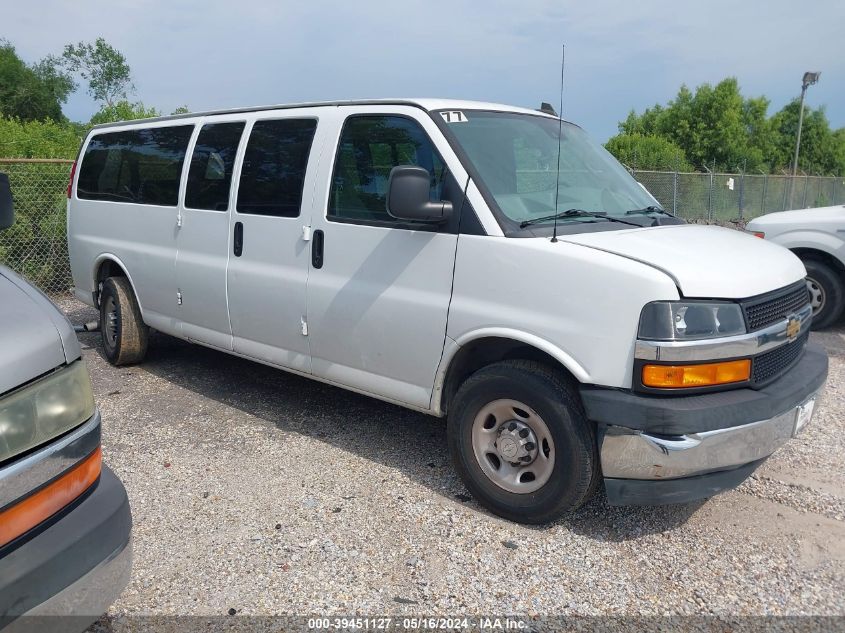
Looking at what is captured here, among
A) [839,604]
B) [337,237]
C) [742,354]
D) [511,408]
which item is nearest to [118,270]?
[337,237]

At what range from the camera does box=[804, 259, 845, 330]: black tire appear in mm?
7598

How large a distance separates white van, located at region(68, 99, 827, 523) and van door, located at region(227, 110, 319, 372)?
1cm

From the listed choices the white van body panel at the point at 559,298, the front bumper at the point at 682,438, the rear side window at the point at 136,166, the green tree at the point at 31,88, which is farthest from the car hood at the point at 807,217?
the green tree at the point at 31,88

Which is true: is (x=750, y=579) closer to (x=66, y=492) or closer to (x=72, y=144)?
(x=66, y=492)

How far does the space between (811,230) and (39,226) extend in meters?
9.75

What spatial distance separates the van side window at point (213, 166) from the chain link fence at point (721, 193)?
12.7 m

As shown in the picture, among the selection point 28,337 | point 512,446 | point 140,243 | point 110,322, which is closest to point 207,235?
point 140,243

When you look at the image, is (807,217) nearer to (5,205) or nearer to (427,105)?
(427,105)

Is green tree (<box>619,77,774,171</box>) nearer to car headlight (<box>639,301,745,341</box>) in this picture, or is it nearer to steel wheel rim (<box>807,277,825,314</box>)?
steel wheel rim (<box>807,277,825,314</box>)

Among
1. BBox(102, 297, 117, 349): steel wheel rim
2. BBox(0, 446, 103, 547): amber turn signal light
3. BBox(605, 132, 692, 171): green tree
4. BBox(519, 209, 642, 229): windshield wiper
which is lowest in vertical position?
BBox(102, 297, 117, 349): steel wheel rim

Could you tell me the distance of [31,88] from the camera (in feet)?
156

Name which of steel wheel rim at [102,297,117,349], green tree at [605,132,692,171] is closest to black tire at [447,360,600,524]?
steel wheel rim at [102,297,117,349]

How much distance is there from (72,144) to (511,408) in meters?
12.1

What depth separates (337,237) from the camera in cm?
412
